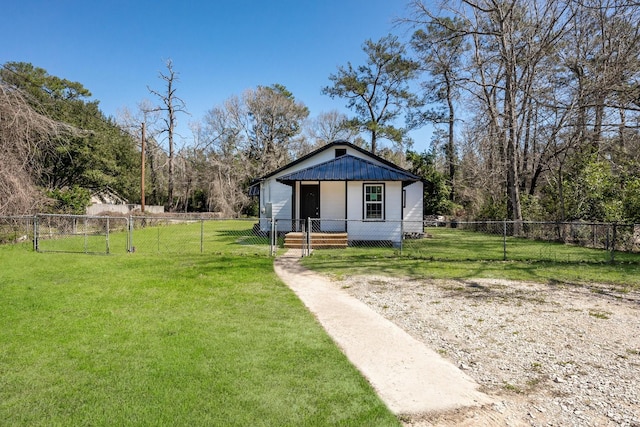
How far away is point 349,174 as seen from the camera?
15102mm

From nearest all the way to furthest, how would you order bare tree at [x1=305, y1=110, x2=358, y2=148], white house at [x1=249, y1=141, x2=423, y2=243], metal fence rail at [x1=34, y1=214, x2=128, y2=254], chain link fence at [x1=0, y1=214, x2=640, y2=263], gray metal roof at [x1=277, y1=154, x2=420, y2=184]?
1. chain link fence at [x1=0, y1=214, x2=640, y2=263]
2. metal fence rail at [x1=34, y1=214, x2=128, y2=254]
3. gray metal roof at [x1=277, y1=154, x2=420, y2=184]
4. white house at [x1=249, y1=141, x2=423, y2=243]
5. bare tree at [x1=305, y1=110, x2=358, y2=148]

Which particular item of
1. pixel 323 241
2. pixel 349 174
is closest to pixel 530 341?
pixel 323 241

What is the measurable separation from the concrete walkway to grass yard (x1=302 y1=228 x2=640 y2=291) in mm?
3288

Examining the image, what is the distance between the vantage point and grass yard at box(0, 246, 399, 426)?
2635 millimetres

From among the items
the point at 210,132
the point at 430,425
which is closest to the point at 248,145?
the point at 210,132

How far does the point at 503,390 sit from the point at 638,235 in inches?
513

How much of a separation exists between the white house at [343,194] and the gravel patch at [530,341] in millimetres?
6562

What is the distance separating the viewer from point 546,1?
14898mm

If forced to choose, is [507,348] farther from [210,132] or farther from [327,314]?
[210,132]

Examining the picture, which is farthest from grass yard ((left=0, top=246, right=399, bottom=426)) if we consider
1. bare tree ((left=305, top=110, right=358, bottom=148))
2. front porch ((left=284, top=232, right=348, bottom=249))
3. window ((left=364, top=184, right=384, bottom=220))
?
bare tree ((left=305, top=110, right=358, bottom=148))

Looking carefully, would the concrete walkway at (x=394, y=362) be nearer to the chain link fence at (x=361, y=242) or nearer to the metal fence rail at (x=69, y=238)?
the chain link fence at (x=361, y=242)

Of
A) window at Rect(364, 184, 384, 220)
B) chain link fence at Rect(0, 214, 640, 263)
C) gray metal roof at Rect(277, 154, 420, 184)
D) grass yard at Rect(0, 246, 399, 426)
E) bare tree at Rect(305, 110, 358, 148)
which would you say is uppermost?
bare tree at Rect(305, 110, 358, 148)

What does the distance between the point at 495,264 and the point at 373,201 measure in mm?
6242

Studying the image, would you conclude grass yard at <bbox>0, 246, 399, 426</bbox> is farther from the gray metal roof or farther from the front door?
the front door
